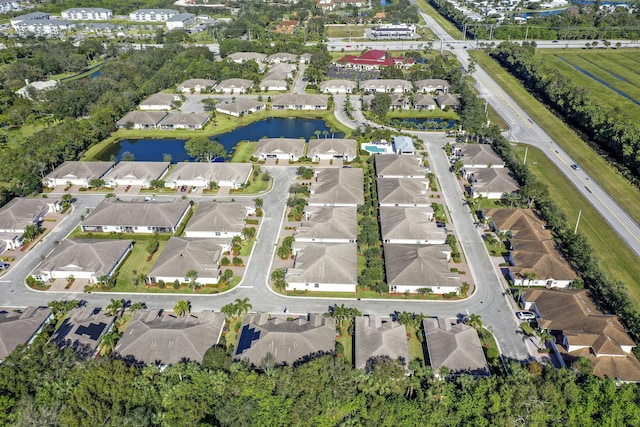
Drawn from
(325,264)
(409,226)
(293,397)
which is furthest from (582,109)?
(293,397)

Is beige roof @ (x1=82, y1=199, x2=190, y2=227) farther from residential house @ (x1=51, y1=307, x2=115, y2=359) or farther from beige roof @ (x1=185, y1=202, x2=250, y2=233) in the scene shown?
residential house @ (x1=51, y1=307, x2=115, y2=359)

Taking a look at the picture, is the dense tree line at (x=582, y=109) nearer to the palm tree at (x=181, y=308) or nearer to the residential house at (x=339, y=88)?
the residential house at (x=339, y=88)

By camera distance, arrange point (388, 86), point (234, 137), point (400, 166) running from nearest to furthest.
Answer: point (400, 166) < point (234, 137) < point (388, 86)

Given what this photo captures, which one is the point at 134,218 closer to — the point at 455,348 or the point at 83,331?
the point at 83,331

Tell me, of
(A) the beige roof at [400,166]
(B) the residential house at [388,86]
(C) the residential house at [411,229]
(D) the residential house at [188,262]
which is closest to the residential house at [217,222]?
(D) the residential house at [188,262]

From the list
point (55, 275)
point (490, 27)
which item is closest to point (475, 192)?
point (55, 275)

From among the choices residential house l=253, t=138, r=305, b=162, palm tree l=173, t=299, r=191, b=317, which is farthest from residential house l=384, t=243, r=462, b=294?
residential house l=253, t=138, r=305, b=162
